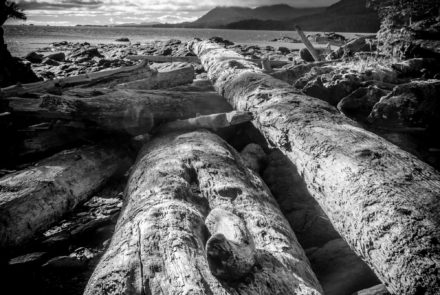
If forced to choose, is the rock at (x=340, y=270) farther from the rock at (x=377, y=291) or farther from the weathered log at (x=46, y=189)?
the weathered log at (x=46, y=189)

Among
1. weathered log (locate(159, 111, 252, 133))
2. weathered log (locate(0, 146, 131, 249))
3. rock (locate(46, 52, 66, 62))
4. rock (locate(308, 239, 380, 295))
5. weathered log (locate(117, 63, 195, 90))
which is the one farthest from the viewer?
rock (locate(46, 52, 66, 62))

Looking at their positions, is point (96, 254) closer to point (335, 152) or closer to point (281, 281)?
point (281, 281)

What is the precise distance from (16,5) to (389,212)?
13.7m

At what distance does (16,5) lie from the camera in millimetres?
10586

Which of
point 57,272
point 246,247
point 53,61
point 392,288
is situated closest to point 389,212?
point 392,288

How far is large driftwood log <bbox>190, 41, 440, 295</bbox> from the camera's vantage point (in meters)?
1.53

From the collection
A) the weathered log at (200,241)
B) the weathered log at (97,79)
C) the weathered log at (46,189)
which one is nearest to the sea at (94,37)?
the weathered log at (97,79)

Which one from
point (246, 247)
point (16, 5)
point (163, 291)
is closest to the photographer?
point (163, 291)

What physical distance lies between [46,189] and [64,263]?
732 mm

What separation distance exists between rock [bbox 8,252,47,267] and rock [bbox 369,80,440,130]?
4147 mm

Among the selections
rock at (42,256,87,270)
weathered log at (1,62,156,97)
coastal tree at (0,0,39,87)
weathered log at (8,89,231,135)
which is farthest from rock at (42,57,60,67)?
rock at (42,256,87,270)

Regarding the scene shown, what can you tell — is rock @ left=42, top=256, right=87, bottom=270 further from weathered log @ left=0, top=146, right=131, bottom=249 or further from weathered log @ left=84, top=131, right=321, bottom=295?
weathered log @ left=84, top=131, right=321, bottom=295

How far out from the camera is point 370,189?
1885mm

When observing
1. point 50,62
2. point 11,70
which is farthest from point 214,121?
point 50,62
